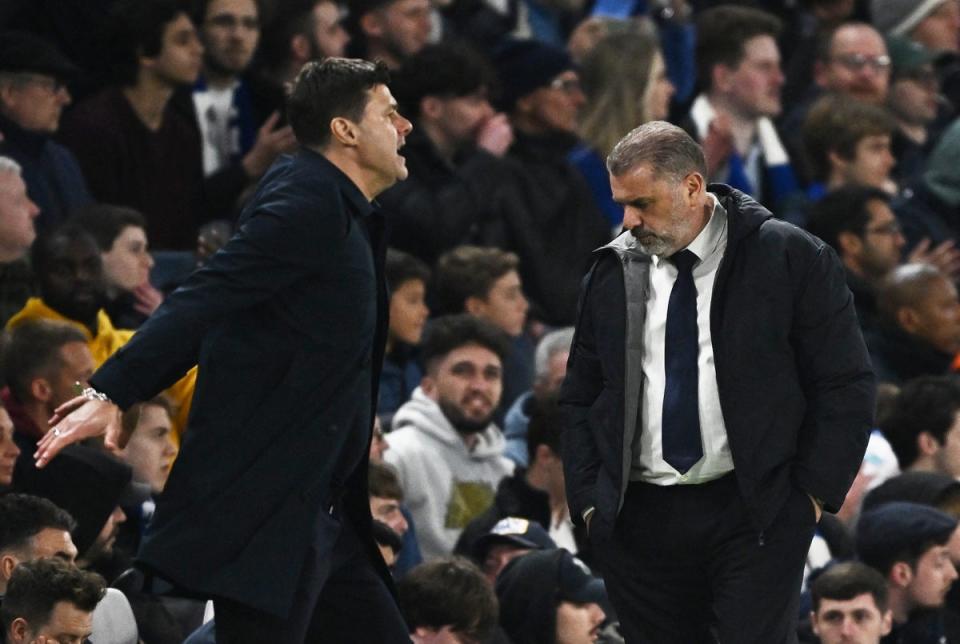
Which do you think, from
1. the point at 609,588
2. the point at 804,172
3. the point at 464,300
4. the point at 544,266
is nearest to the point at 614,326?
the point at 609,588

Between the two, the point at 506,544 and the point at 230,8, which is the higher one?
the point at 230,8

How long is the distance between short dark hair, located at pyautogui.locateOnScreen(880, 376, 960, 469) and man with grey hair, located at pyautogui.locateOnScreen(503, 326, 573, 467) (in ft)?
4.52

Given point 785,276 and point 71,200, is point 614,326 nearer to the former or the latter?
point 785,276

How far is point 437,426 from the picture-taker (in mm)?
8641

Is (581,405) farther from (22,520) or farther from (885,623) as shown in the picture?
(885,623)

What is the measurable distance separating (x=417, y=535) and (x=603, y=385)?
2.80 meters

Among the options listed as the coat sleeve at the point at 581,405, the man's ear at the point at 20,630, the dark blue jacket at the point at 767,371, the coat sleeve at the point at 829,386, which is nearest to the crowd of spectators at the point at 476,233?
the man's ear at the point at 20,630

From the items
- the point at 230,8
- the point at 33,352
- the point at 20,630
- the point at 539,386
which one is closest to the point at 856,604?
the point at 539,386

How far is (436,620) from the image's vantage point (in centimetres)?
693

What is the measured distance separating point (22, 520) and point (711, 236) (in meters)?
2.22

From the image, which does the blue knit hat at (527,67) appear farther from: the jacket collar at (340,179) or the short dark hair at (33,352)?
the jacket collar at (340,179)

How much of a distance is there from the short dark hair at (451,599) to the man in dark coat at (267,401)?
1.53 metres

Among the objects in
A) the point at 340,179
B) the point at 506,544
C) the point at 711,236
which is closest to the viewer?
the point at 340,179

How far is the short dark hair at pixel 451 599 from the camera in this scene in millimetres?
6859
